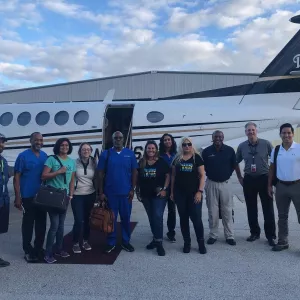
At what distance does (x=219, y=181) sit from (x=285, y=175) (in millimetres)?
1022

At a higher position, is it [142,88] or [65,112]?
[142,88]

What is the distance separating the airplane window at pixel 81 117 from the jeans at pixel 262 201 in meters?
5.29

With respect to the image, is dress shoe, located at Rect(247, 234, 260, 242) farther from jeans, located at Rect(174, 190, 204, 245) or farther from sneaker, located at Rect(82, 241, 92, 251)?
sneaker, located at Rect(82, 241, 92, 251)

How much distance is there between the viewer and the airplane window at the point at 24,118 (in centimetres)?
1027

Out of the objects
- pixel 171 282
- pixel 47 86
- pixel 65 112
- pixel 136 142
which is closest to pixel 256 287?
pixel 171 282

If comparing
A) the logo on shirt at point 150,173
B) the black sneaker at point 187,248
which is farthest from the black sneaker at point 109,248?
the logo on shirt at point 150,173

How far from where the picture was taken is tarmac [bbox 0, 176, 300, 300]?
4004 millimetres

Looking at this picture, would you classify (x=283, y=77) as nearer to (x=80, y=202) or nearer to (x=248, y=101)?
(x=248, y=101)

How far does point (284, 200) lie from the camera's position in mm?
5465

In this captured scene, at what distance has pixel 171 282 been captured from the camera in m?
4.32

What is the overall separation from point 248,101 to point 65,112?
5.01 metres

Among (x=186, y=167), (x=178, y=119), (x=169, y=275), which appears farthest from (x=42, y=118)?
(x=169, y=275)

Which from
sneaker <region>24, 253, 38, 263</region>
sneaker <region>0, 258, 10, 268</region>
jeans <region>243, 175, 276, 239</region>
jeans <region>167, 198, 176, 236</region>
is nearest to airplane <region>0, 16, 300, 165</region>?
jeans <region>243, 175, 276, 239</region>

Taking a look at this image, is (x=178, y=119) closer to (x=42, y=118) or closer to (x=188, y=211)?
(x=42, y=118)
